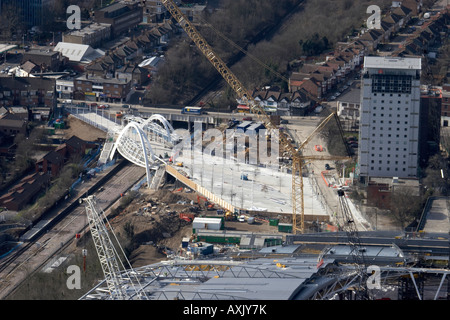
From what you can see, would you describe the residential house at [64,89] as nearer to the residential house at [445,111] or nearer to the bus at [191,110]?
the bus at [191,110]

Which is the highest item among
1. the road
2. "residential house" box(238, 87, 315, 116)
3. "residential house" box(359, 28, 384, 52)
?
"residential house" box(359, 28, 384, 52)

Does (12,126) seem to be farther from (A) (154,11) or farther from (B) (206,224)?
(A) (154,11)

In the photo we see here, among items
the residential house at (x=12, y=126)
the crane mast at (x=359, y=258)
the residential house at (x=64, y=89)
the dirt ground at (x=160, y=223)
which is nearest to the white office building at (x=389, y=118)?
the dirt ground at (x=160, y=223)

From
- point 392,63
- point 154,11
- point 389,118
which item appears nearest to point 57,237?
point 389,118

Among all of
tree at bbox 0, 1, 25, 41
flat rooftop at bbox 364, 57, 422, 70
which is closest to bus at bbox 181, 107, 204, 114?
flat rooftop at bbox 364, 57, 422, 70

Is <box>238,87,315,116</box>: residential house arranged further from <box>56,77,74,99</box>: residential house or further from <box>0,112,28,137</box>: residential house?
<box>0,112,28,137</box>: residential house

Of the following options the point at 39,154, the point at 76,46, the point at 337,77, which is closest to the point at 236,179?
the point at 39,154
